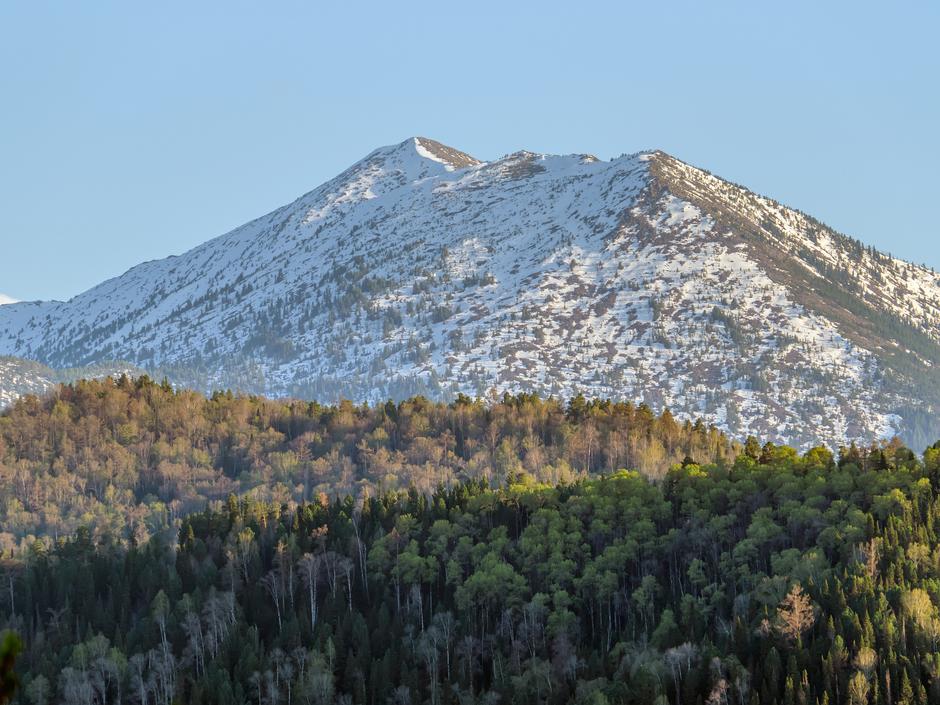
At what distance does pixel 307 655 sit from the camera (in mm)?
175875

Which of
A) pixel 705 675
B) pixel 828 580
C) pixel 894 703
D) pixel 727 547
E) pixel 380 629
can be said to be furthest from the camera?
pixel 727 547

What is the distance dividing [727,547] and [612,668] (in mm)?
46223

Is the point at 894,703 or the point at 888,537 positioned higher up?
the point at 888,537

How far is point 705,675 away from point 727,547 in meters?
55.3

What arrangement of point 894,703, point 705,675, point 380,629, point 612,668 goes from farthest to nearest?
point 380,629 < point 612,668 < point 705,675 < point 894,703

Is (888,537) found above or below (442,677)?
above

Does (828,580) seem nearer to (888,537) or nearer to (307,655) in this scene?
(888,537)

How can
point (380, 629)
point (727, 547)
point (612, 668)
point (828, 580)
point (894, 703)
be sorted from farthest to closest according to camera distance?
point (727, 547) < point (380, 629) < point (828, 580) < point (612, 668) < point (894, 703)

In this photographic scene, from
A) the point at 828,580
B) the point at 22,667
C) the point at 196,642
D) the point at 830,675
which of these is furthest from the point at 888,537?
the point at 22,667

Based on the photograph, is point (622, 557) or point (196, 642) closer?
point (196, 642)

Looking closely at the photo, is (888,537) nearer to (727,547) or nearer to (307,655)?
(727,547)

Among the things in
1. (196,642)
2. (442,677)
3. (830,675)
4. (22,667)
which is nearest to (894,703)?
(830,675)

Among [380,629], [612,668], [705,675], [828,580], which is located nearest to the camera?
[705,675]

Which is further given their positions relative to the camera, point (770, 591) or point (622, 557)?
point (622, 557)
